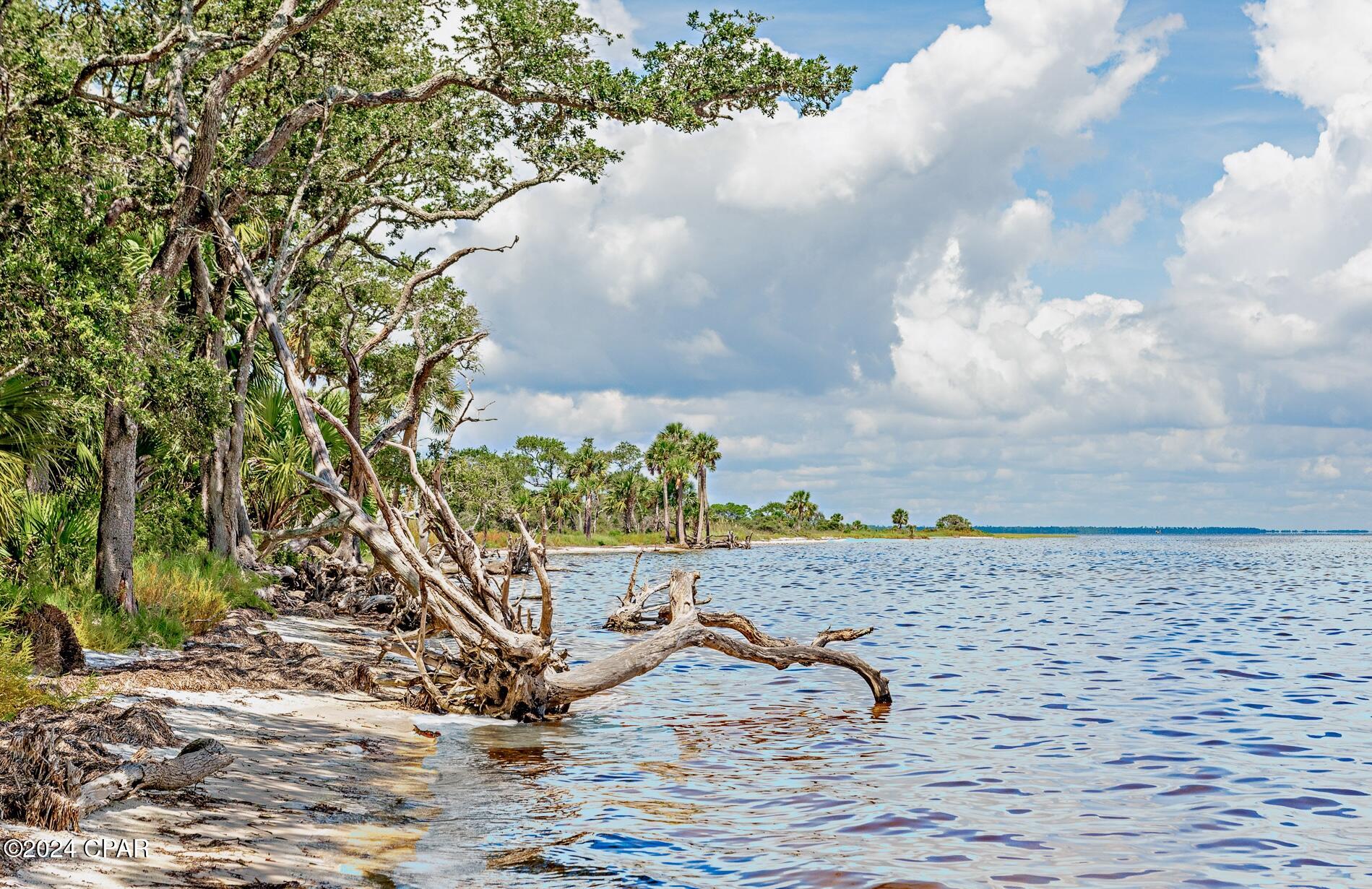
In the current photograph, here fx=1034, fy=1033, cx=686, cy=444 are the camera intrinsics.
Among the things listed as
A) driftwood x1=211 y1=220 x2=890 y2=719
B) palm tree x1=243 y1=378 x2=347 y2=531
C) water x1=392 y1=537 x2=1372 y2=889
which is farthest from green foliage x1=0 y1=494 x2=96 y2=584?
palm tree x1=243 y1=378 x2=347 y2=531

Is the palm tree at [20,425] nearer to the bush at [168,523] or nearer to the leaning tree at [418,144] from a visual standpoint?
the leaning tree at [418,144]

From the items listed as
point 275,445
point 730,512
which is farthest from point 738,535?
point 275,445

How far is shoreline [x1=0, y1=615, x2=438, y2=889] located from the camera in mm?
6059

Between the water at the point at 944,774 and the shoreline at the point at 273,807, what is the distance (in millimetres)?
402

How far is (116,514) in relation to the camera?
48.2 feet

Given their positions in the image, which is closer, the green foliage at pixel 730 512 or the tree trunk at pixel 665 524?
the tree trunk at pixel 665 524

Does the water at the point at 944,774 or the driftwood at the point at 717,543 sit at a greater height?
the water at the point at 944,774

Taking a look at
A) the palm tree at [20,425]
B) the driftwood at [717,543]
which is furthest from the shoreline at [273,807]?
the driftwood at [717,543]

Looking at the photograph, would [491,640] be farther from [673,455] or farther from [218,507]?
[673,455]

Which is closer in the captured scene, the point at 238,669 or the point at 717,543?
the point at 238,669

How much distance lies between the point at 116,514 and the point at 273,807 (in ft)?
28.1

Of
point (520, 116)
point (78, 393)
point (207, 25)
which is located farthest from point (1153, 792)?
point (207, 25)

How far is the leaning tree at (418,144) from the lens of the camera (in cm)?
1408

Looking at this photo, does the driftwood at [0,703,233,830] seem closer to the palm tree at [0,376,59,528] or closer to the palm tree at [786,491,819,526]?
the palm tree at [0,376,59,528]
